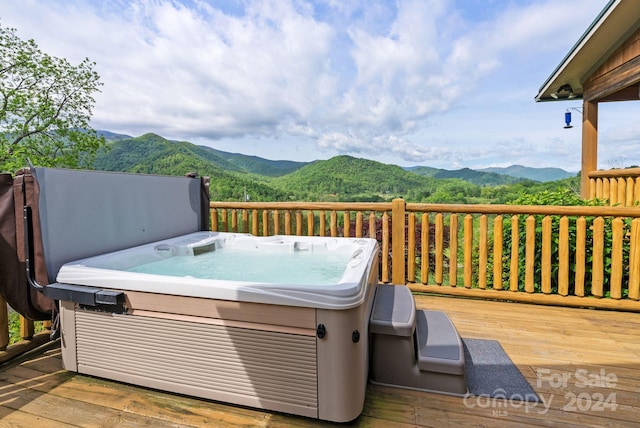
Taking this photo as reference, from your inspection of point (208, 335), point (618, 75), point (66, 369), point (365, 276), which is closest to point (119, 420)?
point (208, 335)

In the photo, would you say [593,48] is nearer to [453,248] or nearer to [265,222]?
[453,248]

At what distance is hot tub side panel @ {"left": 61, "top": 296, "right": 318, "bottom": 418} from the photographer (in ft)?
4.76

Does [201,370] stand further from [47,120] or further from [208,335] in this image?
[47,120]

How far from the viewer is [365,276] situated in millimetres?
1701

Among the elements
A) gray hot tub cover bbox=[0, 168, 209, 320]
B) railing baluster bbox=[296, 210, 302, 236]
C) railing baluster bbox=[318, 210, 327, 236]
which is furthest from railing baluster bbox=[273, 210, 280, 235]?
gray hot tub cover bbox=[0, 168, 209, 320]

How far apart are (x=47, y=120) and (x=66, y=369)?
31.9ft

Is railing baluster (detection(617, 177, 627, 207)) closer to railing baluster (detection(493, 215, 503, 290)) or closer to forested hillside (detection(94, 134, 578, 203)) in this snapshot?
forested hillside (detection(94, 134, 578, 203))

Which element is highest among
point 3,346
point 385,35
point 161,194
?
point 385,35

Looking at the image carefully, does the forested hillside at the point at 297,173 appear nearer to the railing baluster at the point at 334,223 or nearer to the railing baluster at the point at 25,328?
the railing baluster at the point at 334,223

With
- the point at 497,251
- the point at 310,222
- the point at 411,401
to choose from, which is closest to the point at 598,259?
the point at 497,251

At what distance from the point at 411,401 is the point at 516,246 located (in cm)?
191

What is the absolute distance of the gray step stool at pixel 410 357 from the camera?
5.54 feet

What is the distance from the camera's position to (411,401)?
1637mm

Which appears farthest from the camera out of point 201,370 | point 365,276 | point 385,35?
point 385,35
